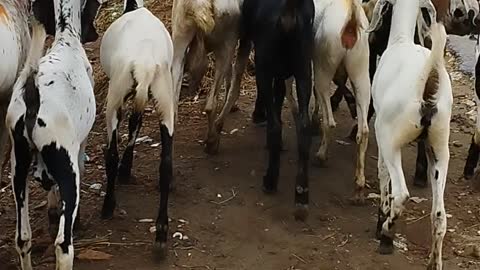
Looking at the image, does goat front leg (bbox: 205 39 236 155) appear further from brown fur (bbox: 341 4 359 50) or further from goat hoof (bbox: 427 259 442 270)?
goat hoof (bbox: 427 259 442 270)

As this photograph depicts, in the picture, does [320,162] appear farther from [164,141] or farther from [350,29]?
[164,141]

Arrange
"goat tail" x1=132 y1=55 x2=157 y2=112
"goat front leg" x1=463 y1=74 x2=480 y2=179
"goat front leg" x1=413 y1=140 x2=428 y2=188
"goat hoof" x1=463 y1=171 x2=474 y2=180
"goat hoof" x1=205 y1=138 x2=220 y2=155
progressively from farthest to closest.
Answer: "goat hoof" x1=205 y1=138 x2=220 y2=155
"goat hoof" x1=463 y1=171 x2=474 y2=180
"goat front leg" x1=463 y1=74 x2=480 y2=179
"goat front leg" x1=413 y1=140 x2=428 y2=188
"goat tail" x1=132 y1=55 x2=157 y2=112

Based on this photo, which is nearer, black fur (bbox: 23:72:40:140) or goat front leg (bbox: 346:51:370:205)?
black fur (bbox: 23:72:40:140)

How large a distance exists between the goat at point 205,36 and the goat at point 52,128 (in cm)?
138

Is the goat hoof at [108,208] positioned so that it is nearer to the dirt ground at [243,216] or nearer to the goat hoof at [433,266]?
the dirt ground at [243,216]

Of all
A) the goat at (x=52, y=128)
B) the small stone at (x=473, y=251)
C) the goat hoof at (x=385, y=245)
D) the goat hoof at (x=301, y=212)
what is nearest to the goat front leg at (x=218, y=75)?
the goat hoof at (x=301, y=212)

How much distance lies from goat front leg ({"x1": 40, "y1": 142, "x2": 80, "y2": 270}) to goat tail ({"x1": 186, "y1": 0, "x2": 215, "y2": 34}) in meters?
2.01

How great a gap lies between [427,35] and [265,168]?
5.42ft

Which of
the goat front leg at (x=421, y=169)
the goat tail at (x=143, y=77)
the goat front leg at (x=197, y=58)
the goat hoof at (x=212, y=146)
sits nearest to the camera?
the goat tail at (x=143, y=77)

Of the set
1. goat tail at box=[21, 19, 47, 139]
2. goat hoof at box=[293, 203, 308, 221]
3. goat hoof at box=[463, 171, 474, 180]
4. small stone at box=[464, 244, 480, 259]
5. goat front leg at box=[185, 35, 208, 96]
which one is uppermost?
goat tail at box=[21, 19, 47, 139]

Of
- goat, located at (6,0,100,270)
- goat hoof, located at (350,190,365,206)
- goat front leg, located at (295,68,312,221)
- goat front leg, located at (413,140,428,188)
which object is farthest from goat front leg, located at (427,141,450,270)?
goat, located at (6,0,100,270)

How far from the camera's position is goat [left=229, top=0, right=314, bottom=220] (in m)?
6.05

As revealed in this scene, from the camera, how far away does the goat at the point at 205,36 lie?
21.0ft

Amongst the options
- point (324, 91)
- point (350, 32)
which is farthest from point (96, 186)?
point (350, 32)
